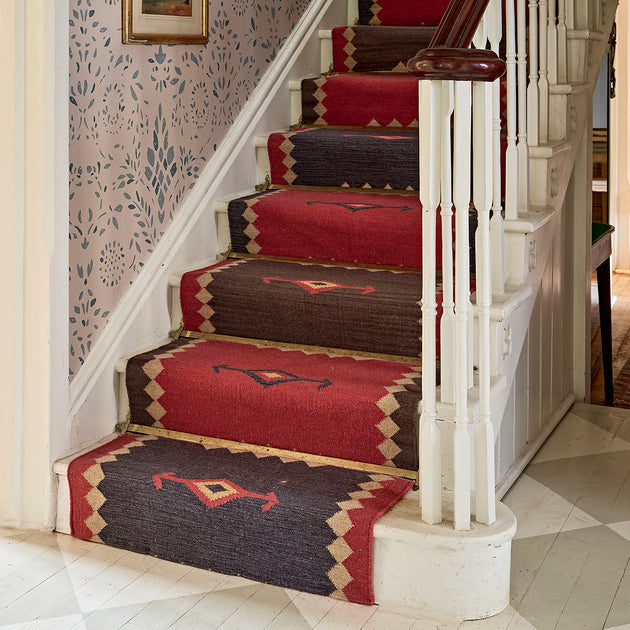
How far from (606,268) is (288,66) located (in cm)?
167

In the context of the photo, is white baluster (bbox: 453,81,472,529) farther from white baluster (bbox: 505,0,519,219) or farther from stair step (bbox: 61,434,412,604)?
white baluster (bbox: 505,0,519,219)

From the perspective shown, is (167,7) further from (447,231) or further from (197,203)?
(447,231)

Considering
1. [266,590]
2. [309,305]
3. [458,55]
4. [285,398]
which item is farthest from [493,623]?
[458,55]

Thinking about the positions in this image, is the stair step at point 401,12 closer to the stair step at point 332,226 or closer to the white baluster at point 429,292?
the stair step at point 332,226

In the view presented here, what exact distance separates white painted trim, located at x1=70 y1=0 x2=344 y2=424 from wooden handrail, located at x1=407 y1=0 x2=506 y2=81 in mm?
1101

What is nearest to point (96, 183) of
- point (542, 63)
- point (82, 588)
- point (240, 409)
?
point (240, 409)

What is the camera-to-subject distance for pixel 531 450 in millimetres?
2902

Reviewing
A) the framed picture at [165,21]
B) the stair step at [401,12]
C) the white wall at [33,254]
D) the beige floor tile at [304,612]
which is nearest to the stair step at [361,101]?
the stair step at [401,12]

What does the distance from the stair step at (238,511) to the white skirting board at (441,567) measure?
0.04 meters

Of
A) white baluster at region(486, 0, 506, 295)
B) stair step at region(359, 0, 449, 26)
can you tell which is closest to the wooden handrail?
white baluster at region(486, 0, 506, 295)

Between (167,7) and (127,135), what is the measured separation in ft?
1.34

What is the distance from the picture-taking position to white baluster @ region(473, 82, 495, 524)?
191 cm

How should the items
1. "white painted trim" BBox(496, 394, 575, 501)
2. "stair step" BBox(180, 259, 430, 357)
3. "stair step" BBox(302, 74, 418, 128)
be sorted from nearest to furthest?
"stair step" BBox(180, 259, 430, 357) < "white painted trim" BBox(496, 394, 575, 501) < "stair step" BBox(302, 74, 418, 128)

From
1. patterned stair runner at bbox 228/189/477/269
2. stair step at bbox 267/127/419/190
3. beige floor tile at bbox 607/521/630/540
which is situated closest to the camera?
beige floor tile at bbox 607/521/630/540
